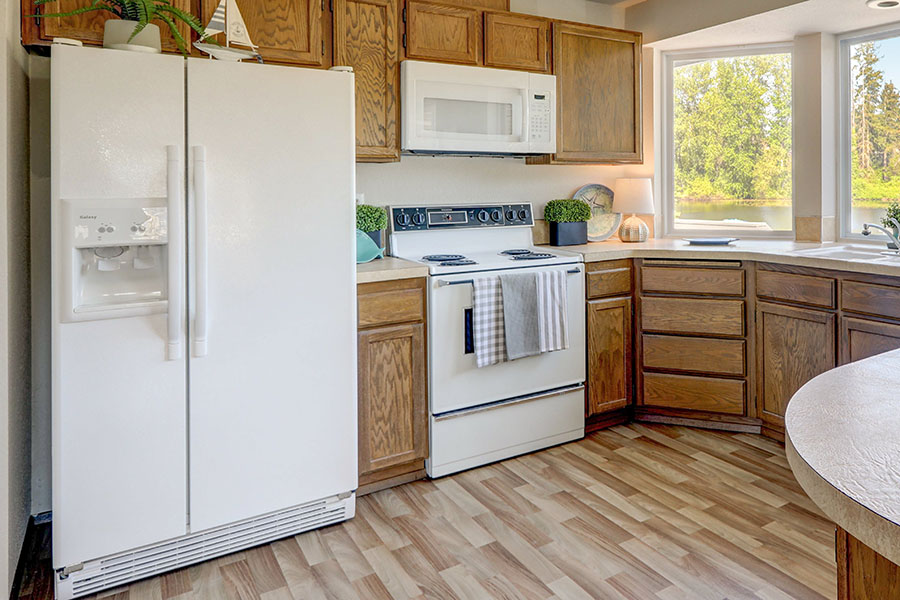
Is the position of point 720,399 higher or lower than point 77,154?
lower

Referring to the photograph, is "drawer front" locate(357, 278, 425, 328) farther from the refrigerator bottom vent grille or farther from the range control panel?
the refrigerator bottom vent grille

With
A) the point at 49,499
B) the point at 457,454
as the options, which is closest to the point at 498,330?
the point at 457,454

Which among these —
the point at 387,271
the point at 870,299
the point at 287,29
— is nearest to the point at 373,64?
the point at 287,29

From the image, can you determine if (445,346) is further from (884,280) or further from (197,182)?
(884,280)

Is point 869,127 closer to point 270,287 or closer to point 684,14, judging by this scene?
point 684,14

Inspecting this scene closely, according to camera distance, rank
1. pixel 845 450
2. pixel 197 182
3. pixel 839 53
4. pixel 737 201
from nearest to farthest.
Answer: pixel 845 450, pixel 197 182, pixel 839 53, pixel 737 201

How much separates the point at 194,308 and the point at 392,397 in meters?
0.89

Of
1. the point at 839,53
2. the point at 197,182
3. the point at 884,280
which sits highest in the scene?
the point at 839,53

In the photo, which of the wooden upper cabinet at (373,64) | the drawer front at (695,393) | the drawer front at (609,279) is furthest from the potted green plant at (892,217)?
the wooden upper cabinet at (373,64)

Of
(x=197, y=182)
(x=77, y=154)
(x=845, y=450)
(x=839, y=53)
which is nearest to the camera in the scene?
(x=845, y=450)

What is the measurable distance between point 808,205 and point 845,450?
3.18 m

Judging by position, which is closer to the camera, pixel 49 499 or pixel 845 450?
pixel 845 450

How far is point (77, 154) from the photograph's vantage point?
5.88ft

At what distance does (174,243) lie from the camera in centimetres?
190
